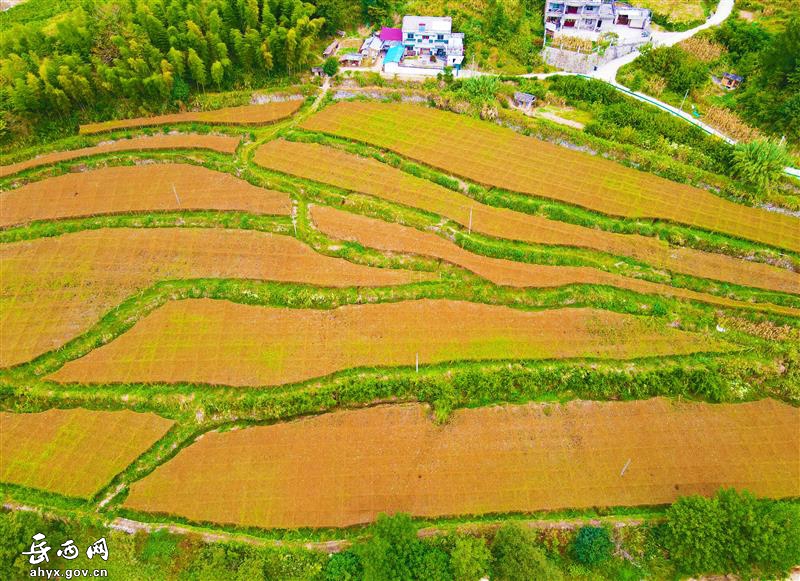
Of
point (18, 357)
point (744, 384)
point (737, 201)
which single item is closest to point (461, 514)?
point (744, 384)

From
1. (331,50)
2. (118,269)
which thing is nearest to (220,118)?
(331,50)

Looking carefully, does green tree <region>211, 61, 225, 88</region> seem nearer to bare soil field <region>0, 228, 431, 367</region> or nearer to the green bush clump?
bare soil field <region>0, 228, 431, 367</region>

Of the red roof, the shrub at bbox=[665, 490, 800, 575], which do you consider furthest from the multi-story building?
the shrub at bbox=[665, 490, 800, 575]

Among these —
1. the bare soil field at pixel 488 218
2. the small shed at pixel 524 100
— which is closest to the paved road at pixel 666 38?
the small shed at pixel 524 100

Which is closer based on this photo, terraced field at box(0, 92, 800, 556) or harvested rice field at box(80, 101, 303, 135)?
terraced field at box(0, 92, 800, 556)

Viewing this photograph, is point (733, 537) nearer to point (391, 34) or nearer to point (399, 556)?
point (399, 556)

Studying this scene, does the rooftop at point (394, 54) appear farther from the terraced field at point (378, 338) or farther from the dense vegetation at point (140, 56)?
the terraced field at point (378, 338)

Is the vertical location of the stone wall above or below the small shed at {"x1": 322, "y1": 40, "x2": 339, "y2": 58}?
below
